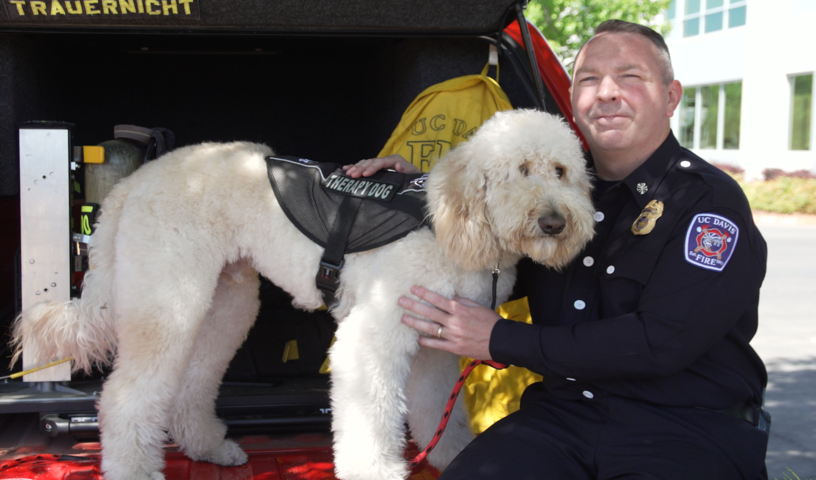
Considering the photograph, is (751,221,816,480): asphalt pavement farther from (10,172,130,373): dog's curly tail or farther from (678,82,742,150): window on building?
(678,82,742,150): window on building

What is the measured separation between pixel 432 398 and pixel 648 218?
3.95 ft

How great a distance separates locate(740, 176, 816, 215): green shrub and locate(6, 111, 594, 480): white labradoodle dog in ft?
47.2

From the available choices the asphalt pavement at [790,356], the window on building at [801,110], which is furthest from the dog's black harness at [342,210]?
the window on building at [801,110]

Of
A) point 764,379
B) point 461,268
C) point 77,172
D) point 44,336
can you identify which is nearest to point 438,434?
point 461,268

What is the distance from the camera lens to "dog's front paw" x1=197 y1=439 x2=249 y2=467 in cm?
284

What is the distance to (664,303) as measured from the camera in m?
2.01

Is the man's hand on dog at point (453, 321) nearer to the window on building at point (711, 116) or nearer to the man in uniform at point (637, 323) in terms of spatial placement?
the man in uniform at point (637, 323)

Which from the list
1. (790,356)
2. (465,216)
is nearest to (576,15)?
(790,356)

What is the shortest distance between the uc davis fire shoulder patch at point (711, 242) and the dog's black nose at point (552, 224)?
0.44m

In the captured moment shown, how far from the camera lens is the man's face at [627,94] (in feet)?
7.27

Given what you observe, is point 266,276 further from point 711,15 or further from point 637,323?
point 711,15

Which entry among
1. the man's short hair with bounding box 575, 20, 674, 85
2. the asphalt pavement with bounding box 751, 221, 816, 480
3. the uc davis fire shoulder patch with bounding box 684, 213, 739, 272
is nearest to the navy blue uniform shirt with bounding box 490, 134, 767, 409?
the uc davis fire shoulder patch with bounding box 684, 213, 739, 272

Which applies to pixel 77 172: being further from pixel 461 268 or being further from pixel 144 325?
pixel 461 268

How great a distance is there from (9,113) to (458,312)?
2.84 m
